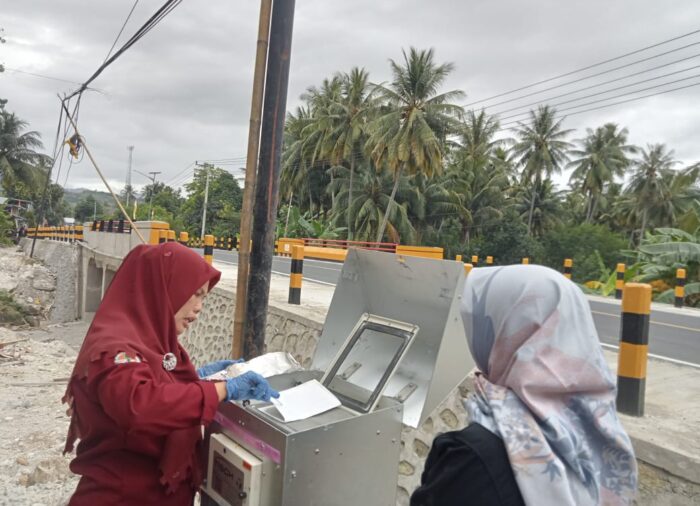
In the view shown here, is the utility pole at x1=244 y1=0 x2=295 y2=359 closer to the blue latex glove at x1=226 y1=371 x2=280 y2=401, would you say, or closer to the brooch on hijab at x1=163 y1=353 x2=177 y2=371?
the blue latex glove at x1=226 y1=371 x2=280 y2=401

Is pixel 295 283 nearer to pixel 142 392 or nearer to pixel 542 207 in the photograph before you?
pixel 142 392

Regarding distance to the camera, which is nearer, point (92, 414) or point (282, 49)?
point (92, 414)

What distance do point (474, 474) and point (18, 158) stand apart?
151 ft

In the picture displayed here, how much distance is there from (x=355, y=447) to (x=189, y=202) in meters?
58.2

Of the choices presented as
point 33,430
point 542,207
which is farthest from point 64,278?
point 542,207

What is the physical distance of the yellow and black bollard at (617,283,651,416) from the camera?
8.66 ft

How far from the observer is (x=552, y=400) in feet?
3.73

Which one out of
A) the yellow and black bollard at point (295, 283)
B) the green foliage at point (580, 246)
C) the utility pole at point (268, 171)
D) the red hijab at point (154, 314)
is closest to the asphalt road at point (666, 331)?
the yellow and black bollard at point (295, 283)

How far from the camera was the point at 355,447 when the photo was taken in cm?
192

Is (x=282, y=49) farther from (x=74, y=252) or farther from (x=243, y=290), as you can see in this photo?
(x=74, y=252)

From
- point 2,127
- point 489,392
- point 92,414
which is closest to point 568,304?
point 489,392

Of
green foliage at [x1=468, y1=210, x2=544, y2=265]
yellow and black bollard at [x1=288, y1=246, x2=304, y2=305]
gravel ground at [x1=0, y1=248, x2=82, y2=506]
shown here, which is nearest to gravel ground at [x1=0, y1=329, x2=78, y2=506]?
gravel ground at [x1=0, y1=248, x2=82, y2=506]

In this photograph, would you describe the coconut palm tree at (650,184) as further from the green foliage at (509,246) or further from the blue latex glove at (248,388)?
the blue latex glove at (248,388)

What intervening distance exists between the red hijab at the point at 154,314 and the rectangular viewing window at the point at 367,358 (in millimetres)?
697
